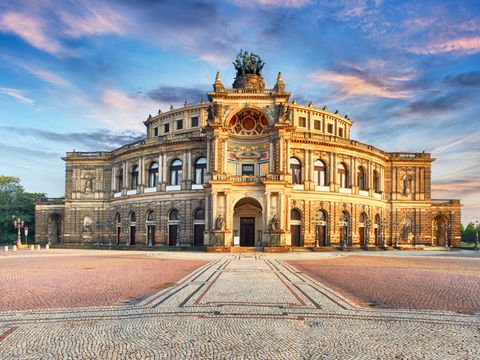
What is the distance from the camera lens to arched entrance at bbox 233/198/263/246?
49750 mm

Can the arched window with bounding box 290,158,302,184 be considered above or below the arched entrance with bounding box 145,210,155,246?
above

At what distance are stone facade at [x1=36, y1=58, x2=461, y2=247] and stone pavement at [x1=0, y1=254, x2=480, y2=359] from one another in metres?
31.7

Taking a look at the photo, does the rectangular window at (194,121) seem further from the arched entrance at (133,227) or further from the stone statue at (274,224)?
the stone statue at (274,224)

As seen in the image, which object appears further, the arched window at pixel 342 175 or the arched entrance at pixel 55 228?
the arched entrance at pixel 55 228

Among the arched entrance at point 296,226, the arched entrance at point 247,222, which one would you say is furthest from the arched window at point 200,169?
the arched entrance at point 296,226

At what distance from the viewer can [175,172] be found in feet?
178

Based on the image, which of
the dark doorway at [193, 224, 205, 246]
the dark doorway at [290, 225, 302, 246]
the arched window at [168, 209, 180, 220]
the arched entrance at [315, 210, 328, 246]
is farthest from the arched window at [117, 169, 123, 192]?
the arched entrance at [315, 210, 328, 246]

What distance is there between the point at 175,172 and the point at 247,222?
1247cm

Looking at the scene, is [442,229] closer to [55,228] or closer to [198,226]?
[198,226]

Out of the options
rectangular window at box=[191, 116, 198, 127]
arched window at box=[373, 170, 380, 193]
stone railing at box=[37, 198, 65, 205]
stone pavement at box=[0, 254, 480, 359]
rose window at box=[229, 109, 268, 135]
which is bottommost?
stone pavement at box=[0, 254, 480, 359]

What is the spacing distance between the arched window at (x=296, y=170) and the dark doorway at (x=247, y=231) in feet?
25.1

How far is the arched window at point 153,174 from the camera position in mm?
55938

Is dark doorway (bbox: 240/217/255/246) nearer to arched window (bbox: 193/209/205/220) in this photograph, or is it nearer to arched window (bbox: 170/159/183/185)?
arched window (bbox: 193/209/205/220)

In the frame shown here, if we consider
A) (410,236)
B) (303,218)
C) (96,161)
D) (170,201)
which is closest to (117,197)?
(96,161)
